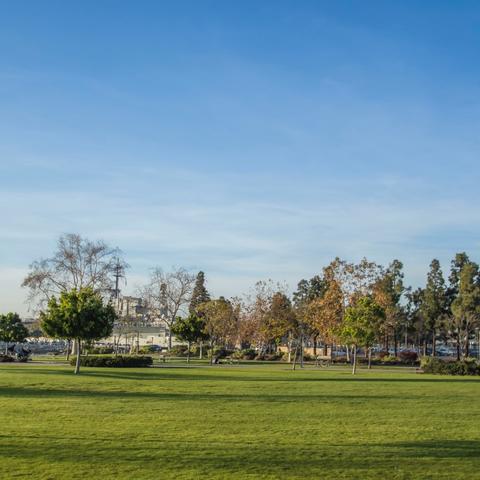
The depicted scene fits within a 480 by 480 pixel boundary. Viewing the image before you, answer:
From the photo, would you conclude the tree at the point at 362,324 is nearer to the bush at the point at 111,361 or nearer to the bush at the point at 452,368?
the bush at the point at 452,368

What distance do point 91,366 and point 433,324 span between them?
56.9 meters

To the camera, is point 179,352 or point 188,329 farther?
point 179,352

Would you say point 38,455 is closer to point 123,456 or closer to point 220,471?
point 123,456

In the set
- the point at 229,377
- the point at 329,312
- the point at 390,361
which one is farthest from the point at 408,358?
the point at 229,377

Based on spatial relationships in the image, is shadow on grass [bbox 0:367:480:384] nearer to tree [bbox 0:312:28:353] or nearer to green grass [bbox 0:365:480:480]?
green grass [bbox 0:365:480:480]

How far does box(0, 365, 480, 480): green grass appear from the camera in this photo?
11297 millimetres

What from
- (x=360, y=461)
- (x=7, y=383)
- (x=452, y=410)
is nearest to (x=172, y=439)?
(x=360, y=461)

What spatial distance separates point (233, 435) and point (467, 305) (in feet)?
237

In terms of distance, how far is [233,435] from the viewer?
1482 centimetres

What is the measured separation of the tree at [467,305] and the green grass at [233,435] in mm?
58784

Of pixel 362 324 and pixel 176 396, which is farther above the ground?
pixel 362 324

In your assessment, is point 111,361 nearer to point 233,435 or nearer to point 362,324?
point 362,324

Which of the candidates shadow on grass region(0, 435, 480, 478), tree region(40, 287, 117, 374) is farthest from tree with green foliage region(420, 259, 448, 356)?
shadow on grass region(0, 435, 480, 478)

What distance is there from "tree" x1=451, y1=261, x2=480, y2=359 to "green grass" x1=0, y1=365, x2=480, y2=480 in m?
58.8
